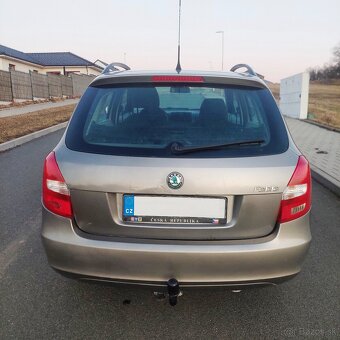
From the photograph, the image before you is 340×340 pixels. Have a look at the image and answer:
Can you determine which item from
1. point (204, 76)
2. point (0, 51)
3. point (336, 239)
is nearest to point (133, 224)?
point (204, 76)

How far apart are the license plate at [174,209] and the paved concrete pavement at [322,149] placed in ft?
13.9

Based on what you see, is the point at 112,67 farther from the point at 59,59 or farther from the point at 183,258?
the point at 59,59

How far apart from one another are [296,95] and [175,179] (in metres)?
18.4

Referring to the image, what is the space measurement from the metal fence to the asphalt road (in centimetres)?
2414

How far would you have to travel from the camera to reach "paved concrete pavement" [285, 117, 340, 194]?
6832mm

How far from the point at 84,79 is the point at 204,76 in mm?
43465

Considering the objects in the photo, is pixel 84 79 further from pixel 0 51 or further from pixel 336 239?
pixel 336 239

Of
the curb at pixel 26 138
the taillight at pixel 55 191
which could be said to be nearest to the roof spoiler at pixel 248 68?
the taillight at pixel 55 191

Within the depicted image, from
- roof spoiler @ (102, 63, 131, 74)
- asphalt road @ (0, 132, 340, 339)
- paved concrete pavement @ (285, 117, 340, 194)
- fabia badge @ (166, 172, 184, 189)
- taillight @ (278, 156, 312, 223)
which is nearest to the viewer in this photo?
fabia badge @ (166, 172, 184, 189)

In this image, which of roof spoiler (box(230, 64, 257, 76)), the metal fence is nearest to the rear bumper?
roof spoiler (box(230, 64, 257, 76))

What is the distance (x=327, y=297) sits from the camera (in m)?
2.90

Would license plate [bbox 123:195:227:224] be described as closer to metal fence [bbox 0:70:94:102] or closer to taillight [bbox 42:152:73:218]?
taillight [bbox 42:152:73:218]

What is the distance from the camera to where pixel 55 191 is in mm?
2330

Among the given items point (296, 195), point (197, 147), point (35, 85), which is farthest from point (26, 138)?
point (35, 85)
